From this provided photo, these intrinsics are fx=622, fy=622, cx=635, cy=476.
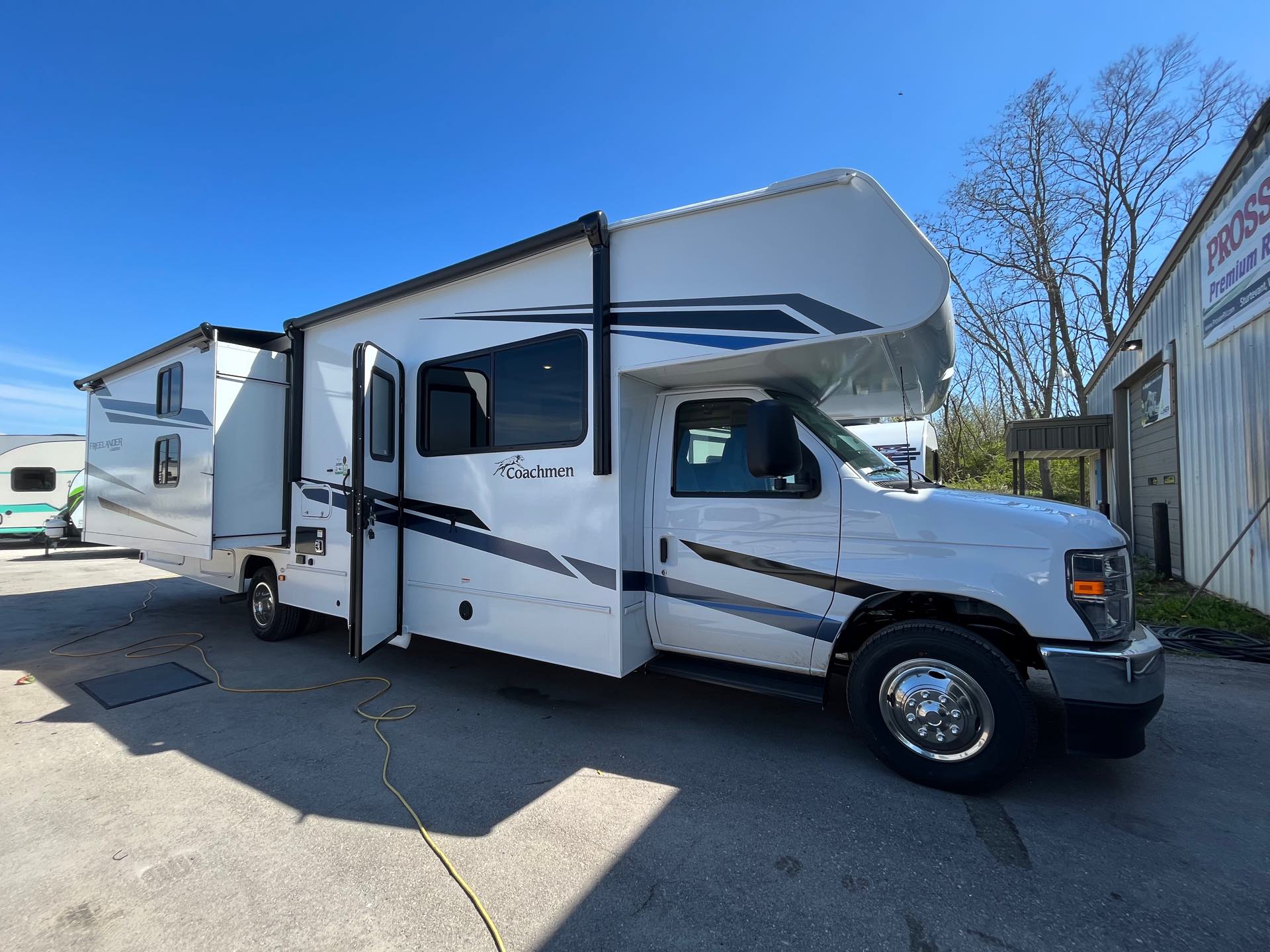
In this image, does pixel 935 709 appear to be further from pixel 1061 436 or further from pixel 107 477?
pixel 1061 436

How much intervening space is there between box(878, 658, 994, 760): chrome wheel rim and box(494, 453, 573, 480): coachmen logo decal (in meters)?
2.32

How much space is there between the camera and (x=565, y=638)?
164 inches

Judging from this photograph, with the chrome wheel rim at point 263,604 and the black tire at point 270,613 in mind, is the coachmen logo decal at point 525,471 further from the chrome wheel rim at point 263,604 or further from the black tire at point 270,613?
the chrome wheel rim at point 263,604

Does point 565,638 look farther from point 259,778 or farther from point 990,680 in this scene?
point 990,680

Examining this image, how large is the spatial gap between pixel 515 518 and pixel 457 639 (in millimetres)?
1138

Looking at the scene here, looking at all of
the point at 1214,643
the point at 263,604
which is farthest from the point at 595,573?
the point at 1214,643

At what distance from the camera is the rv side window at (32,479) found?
653 inches

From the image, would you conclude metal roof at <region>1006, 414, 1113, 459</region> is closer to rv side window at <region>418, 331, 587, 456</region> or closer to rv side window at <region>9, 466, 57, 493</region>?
rv side window at <region>418, 331, 587, 456</region>

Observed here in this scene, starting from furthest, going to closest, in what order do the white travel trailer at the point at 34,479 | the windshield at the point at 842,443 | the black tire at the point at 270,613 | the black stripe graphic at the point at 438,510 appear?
the white travel trailer at the point at 34,479, the black tire at the point at 270,613, the black stripe graphic at the point at 438,510, the windshield at the point at 842,443

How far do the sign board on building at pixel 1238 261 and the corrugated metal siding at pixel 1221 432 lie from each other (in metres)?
0.15

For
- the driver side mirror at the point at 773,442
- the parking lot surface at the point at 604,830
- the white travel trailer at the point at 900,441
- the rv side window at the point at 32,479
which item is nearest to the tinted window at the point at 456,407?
the parking lot surface at the point at 604,830

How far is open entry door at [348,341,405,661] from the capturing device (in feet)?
15.2

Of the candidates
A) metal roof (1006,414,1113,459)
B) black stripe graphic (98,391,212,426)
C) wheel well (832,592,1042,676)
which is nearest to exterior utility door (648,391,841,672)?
wheel well (832,592,1042,676)

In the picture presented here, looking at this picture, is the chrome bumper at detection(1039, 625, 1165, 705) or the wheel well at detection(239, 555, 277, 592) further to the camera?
the wheel well at detection(239, 555, 277, 592)
